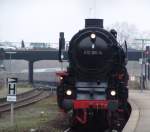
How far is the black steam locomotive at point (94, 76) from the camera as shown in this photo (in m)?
20.5

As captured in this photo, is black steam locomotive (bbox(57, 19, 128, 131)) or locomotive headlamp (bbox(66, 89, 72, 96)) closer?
black steam locomotive (bbox(57, 19, 128, 131))

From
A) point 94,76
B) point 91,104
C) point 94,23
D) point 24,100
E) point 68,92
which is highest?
point 94,23

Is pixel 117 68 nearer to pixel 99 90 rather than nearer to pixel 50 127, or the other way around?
pixel 99 90

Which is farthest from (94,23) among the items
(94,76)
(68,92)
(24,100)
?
(24,100)

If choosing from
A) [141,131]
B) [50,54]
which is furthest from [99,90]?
[50,54]

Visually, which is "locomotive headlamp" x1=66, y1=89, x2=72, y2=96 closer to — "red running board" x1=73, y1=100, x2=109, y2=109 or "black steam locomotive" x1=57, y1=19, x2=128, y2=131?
"black steam locomotive" x1=57, y1=19, x2=128, y2=131

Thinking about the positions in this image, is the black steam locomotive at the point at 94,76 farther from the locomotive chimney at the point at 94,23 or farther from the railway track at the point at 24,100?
the railway track at the point at 24,100

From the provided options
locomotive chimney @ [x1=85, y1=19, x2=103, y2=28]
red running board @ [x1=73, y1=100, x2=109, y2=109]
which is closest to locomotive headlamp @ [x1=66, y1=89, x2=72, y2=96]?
red running board @ [x1=73, y1=100, x2=109, y2=109]

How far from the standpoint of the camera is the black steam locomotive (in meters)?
20.5

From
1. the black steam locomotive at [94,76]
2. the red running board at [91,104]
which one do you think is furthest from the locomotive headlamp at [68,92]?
the red running board at [91,104]

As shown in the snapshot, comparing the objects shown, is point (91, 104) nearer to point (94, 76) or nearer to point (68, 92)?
point (68, 92)

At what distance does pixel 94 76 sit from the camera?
21.0m

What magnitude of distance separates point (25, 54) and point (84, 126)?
60582 mm

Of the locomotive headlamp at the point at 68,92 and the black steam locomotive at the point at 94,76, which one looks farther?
the locomotive headlamp at the point at 68,92
